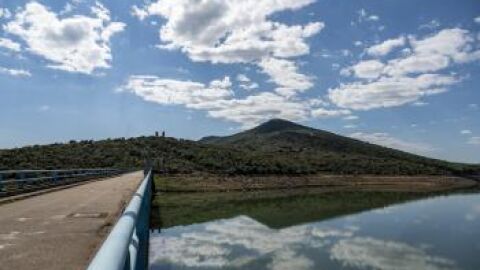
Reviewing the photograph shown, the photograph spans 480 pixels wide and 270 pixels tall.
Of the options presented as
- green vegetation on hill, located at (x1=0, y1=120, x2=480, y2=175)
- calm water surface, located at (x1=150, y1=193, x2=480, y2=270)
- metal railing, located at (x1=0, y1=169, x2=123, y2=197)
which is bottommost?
calm water surface, located at (x1=150, y1=193, x2=480, y2=270)

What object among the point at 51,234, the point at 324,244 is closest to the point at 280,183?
the point at 324,244

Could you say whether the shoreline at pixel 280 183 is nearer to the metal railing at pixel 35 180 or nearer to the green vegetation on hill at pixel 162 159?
the green vegetation on hill at pixel 162 159

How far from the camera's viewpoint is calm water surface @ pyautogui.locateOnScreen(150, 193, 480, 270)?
21.8 metres

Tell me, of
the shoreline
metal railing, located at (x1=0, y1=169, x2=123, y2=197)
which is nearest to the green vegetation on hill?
the shoreline

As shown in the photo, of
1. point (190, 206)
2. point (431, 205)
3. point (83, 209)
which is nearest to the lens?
point (83, 209)

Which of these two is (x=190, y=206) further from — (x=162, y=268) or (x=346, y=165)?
(x=346, y=165)

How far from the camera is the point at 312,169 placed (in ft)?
366

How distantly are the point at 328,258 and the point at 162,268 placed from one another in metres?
7.18

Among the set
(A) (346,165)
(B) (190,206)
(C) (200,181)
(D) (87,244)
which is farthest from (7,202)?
(A) (346,165)

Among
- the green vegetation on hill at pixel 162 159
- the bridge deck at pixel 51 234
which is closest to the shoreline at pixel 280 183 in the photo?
the green vegetation on hill at pixel 162 159

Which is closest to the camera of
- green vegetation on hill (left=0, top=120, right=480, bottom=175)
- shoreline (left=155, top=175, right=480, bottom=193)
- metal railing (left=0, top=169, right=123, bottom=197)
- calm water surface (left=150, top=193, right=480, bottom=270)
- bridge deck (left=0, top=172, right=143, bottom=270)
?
bridge deck (left=0, top=172, right=143, bottom=270)

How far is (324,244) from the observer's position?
90.2 feet

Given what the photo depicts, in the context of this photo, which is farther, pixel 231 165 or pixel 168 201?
pixel 231 165

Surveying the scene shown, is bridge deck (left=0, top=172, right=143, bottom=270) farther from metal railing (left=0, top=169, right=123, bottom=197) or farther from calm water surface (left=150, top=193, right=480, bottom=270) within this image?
metal railing (left=0, top=169, right=123, bottom=197)
